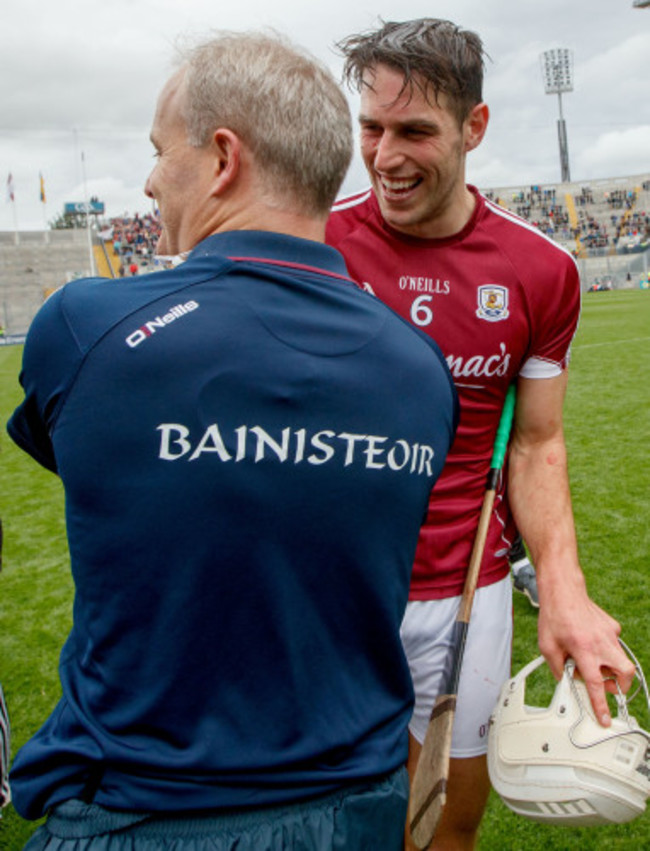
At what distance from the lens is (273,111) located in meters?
1.29

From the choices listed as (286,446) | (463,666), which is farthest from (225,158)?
(463,666)

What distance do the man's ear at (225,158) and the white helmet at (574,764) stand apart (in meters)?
1.18

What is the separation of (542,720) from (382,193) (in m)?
1.47

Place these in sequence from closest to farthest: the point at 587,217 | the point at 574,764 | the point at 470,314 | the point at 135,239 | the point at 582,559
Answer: the point at 574,764
the point at 470,314
the point at 582,559
the point at 135,239
the point at 587,217

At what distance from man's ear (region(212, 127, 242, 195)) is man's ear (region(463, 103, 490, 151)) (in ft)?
4.18

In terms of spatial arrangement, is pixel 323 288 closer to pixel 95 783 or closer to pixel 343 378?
pixel 343 378

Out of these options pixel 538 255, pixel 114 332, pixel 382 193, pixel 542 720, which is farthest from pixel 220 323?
pixel 538 255

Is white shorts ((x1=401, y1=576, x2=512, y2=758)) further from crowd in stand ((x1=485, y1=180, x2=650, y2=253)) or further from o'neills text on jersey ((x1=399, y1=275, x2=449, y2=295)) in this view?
crowd in stand ((x1=485, y1=180, x2=650, y2=253))

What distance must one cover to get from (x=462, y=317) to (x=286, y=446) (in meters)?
1.35

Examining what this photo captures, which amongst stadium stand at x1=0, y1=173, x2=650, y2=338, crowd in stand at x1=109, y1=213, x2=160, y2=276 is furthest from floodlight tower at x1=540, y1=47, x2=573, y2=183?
crowd in stand at x1=109, y1=213, x2=160, y2=276

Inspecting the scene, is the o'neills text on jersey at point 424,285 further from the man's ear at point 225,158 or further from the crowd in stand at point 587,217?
the crowd in stand at point 587,217

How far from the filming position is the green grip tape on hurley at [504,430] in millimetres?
2434

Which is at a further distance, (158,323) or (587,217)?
(587,217)

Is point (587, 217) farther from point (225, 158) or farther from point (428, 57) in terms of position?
point (225, 158)
